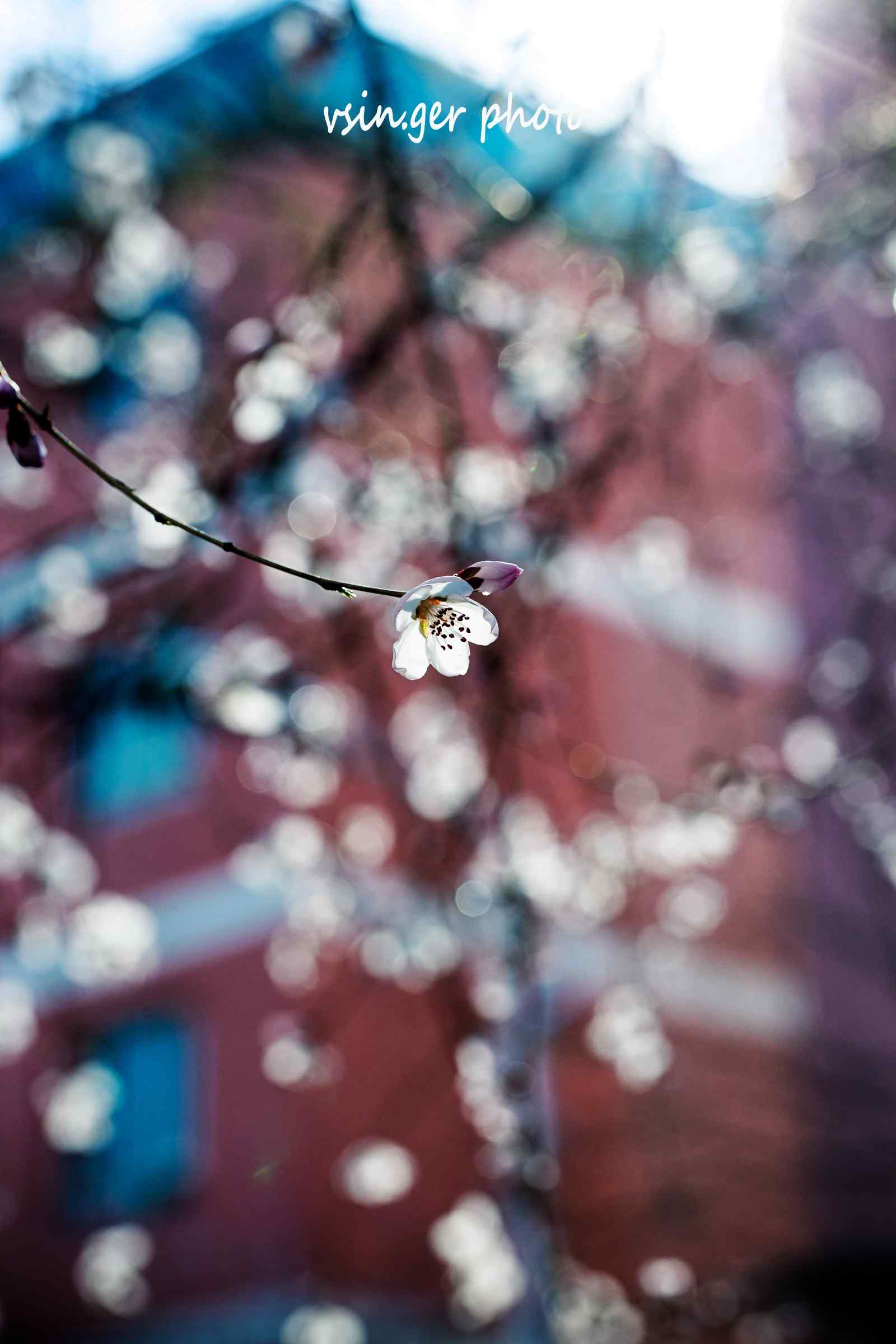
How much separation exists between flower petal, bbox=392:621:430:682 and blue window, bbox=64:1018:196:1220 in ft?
24.6

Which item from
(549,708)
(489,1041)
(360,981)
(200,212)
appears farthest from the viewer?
(549,708)

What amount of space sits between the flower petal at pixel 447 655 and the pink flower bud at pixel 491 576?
4.1 inches

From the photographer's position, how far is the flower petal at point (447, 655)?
1451 millimetres

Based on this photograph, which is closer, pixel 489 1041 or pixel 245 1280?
pixel 489 1041

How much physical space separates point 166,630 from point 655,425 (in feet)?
11.5

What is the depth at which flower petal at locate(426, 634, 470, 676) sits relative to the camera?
57.1 inches

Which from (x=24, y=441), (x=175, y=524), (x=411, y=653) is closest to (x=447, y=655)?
(x=411, y=653)

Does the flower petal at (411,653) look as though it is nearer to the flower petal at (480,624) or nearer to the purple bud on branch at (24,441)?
the flower petal at (480,624)

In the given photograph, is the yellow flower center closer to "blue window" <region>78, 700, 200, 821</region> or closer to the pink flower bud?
the pink flower bud

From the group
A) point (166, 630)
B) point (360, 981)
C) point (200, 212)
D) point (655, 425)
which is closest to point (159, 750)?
point (360, 981)

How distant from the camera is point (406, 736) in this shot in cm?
661

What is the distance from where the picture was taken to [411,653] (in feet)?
4.81

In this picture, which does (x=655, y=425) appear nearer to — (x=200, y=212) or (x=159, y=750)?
(x=200, y=212)

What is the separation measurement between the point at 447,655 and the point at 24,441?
488mm
